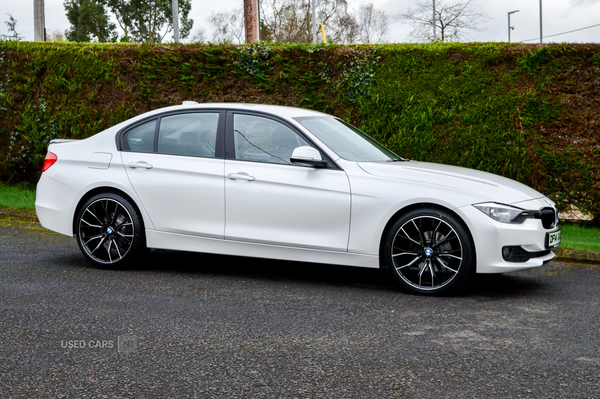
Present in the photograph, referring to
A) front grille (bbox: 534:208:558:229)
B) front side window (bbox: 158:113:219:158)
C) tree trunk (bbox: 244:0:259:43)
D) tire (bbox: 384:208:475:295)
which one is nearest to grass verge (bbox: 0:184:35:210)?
front side window (bbox: 158:113:219:158)

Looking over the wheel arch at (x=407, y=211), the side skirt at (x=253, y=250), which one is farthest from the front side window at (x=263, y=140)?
the wheel arch at (x=407, y=211)

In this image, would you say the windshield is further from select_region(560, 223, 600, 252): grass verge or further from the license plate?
select_region(560, 223, 600, 252): grass verge

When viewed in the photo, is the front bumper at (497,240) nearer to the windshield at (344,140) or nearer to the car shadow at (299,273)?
the car shadow at (299,273)

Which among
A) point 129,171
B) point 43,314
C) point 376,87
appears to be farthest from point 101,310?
point 376,87

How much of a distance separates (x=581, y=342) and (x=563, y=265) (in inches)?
127

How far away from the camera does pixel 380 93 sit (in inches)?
417

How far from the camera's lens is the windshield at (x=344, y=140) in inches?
249

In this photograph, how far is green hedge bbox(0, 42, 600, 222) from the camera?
9758 mm

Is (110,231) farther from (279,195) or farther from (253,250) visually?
(279,195)

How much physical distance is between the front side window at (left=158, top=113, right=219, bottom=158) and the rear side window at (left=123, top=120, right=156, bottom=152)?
10 cm

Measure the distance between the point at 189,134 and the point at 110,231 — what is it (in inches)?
50.5

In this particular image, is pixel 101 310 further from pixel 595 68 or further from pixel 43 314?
pixel 595 68

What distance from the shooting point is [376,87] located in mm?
10617

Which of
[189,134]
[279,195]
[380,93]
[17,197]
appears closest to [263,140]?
[279,195]
